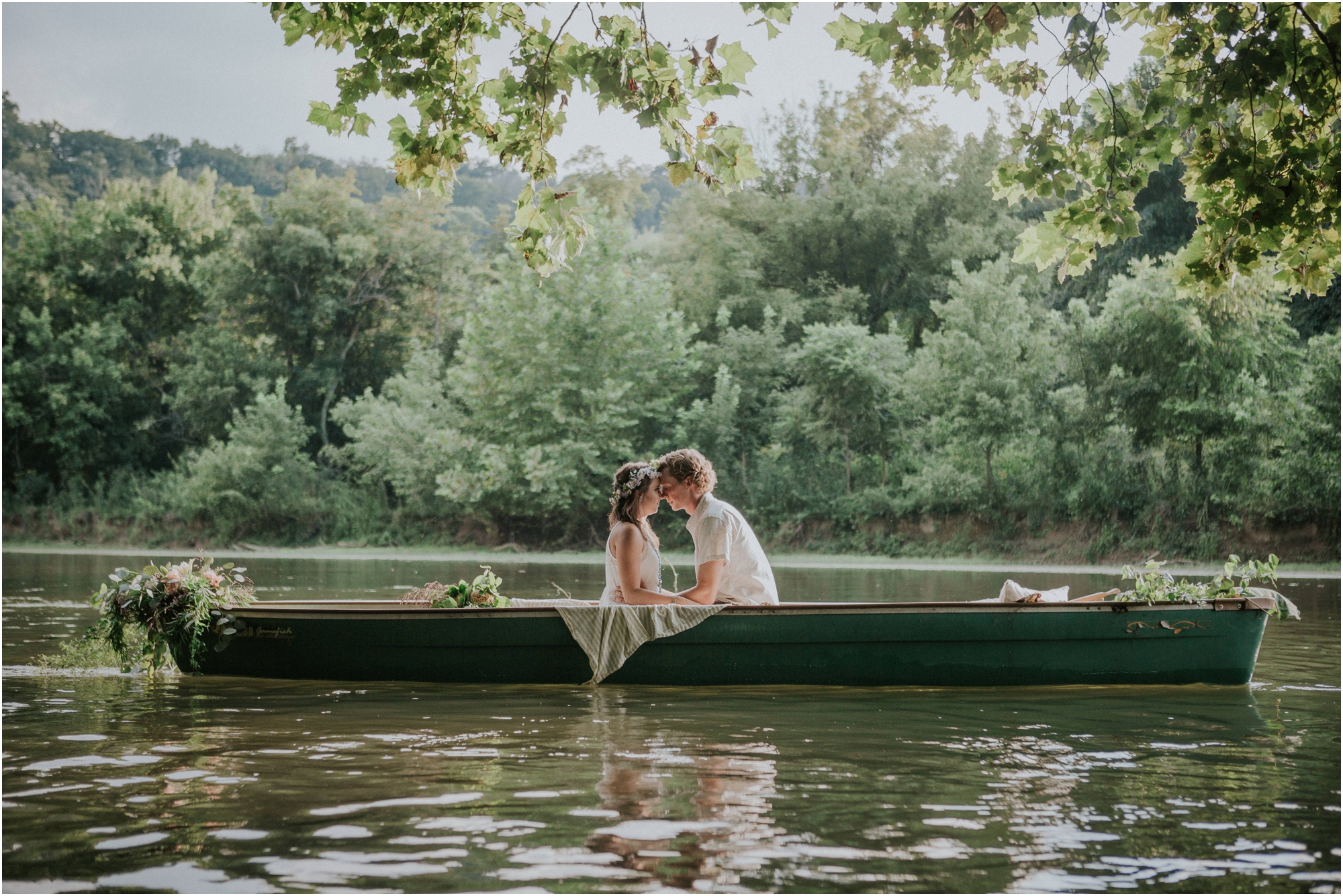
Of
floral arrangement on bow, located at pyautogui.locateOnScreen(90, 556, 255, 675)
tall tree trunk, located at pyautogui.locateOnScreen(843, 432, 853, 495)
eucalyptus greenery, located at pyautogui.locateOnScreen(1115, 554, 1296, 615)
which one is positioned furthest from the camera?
tall tree trunk, located at pyautogui.locateOnScreen(843, 432, 853, 495)

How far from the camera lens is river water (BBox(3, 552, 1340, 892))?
12.0 ft

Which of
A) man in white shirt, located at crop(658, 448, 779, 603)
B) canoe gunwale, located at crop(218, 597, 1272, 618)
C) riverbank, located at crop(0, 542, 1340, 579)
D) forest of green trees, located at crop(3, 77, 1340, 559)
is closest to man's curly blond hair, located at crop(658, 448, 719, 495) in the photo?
man in white shirt, located at crop(658, 448, 779, 603)

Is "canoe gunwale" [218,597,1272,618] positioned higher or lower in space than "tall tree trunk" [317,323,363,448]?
lower

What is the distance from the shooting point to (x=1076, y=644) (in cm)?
718

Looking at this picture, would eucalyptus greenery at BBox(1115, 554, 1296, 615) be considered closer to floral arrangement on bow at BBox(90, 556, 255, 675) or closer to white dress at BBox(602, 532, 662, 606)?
white dress at BBox(602, 532, 662, 606)

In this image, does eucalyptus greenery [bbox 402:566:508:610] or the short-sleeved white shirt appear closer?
the short-sleeved white shirt

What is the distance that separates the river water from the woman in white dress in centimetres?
62

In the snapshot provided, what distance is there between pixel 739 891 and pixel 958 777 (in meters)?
1.75

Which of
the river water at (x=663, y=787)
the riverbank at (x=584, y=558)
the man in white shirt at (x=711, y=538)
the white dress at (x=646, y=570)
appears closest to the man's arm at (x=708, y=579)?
the man in white shirt at (x=711, y=538)

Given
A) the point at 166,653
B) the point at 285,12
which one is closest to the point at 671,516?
the point at 166,653

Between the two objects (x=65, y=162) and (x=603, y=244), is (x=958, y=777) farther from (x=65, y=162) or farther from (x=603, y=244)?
(x=65, y=162)

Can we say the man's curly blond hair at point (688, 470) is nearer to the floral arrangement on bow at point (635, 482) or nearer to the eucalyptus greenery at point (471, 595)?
the floral arrangement on bow at point (635, 482)

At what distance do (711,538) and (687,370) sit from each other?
24.0m

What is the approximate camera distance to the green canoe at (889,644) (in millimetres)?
7121
